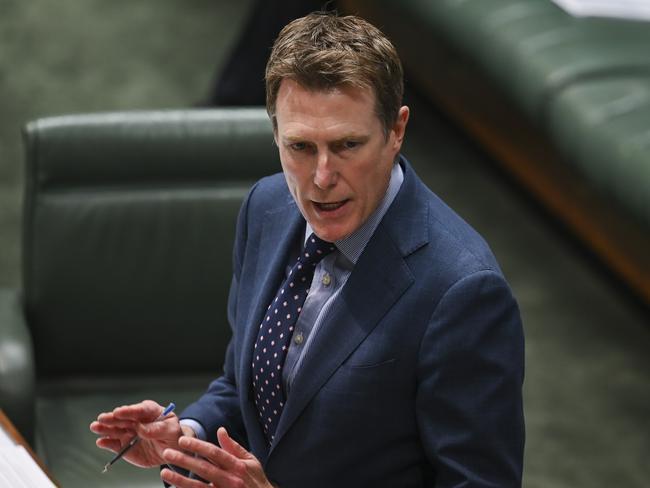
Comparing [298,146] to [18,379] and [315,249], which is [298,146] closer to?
[315,249]

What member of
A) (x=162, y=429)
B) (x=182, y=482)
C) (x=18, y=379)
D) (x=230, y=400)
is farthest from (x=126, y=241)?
(x=182, y=482)

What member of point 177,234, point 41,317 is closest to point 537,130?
point 177,234

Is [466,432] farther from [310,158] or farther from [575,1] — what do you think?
[575,1]

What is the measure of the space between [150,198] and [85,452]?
1.72 ft

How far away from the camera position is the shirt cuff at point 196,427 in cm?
187

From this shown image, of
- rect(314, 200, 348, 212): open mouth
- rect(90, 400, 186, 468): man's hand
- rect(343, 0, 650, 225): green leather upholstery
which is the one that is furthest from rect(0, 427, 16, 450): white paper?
rect(343, 0, 650, 225): green leather upholstery

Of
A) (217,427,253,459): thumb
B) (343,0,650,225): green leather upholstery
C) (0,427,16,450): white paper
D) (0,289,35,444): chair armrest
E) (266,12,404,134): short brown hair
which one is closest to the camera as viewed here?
(266,12,404,134): short brown hair

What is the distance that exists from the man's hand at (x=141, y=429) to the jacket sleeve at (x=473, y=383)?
385 mm

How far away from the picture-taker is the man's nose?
154 centimetres

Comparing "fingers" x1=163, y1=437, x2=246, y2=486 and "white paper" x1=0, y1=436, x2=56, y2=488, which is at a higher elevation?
"fingers" x1=163, y1=437, x2=246, y2=486

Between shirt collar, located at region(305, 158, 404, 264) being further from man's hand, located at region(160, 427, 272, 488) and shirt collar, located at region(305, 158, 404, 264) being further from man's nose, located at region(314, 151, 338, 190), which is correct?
man's hand, located at region(160, 427, 272, 488)

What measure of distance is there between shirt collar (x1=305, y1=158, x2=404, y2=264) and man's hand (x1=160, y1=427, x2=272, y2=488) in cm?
29

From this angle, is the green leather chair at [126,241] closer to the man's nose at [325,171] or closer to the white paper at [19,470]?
the white paper at [19,470]

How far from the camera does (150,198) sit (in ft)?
8.15
